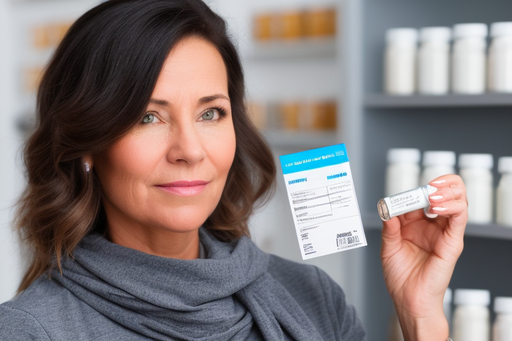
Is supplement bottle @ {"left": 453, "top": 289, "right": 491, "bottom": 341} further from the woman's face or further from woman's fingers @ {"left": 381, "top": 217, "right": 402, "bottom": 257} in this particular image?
the woman's face

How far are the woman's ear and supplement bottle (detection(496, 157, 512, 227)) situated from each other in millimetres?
1133

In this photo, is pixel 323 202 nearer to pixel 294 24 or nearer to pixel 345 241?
pixel 345 241

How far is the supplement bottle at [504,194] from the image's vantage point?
166 centimetres

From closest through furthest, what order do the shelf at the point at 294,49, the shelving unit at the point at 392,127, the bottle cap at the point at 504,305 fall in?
the bottle cap at the point at 504,305 < the shelving unit at the point at 392,127 < the shelf at the point at 294,49

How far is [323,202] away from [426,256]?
283 millimetres

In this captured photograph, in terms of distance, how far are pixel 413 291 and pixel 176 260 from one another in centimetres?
45

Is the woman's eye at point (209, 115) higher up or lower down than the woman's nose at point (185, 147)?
higher up

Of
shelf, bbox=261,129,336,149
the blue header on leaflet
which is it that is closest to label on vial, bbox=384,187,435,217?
the blue header on leaflet

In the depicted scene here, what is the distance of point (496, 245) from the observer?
200 centimetres

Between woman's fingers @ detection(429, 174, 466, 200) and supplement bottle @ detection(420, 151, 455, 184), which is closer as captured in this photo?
woman's fingers @ detection(429, 174, 466, 200)

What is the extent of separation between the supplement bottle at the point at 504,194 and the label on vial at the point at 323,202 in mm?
799

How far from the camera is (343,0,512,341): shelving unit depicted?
1995 mm

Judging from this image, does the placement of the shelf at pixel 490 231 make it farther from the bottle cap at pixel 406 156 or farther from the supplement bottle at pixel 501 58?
the supplement bottle at pixel 501 58

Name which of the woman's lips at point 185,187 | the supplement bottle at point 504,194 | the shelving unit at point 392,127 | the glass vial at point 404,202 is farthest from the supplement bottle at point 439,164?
the woman's lips at point 185,187
